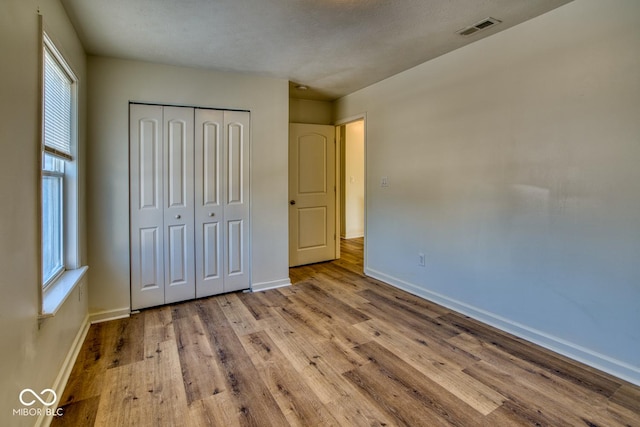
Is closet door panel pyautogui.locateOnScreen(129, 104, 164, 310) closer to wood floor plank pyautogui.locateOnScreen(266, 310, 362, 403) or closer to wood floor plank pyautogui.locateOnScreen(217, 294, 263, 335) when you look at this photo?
wood floor plank pyautogui.locateOnScreen(217, 294, 263, 335)

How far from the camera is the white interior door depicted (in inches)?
183

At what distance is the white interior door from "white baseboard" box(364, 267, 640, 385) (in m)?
1.76

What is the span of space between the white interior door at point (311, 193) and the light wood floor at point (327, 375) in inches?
68.8

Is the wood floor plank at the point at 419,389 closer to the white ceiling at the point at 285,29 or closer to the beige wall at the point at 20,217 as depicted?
the beige wall at the point at 20,217

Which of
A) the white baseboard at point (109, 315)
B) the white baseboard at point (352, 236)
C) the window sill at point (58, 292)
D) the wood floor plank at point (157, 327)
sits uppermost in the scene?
the window sill at point (58, 292)

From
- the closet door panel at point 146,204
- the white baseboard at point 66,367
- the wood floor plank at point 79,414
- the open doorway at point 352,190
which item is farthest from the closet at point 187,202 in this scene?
the open doorway at point 352,190

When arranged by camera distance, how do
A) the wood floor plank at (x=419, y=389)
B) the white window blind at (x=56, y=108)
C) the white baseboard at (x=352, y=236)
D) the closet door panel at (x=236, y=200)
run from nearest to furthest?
the wood floor plank at (x=419, y=389)
the white window blind at (x=56, y=108)
the closet door panel at (x=236, y=200)
the white baseboard at (x=352, y=236)

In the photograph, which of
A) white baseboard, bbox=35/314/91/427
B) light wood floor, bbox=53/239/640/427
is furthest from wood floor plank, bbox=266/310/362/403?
white baseboard, bbox=35/314/91/427

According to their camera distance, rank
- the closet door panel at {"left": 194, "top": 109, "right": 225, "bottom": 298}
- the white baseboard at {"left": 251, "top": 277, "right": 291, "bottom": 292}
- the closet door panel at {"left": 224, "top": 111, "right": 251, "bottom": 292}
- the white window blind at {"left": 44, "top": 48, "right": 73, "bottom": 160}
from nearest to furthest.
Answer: the white window blind at {"left": 44, "top": 48, "right": 73, "bottom": 160} → the closet door panel at {"left": 194, "top": 109, "right": 225, "bottom": 298} → the closet door panel at {"left": 224, "top": 111, "right": 251, "bottom": 292} → the white baseboard at {"left": 251, "top": 277, "right": 291, "bottom": 292}

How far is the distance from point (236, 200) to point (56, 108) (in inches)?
69.1

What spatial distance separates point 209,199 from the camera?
3463mm

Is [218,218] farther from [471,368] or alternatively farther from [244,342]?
[471,368]

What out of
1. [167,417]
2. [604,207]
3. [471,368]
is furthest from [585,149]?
[167,417]

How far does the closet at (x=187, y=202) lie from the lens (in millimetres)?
3152
